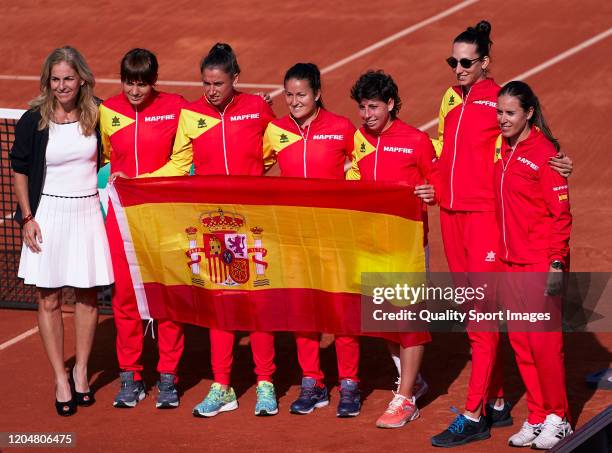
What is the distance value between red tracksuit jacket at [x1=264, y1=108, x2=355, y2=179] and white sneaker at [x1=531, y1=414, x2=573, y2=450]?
2210 mm

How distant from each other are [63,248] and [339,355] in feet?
6.93

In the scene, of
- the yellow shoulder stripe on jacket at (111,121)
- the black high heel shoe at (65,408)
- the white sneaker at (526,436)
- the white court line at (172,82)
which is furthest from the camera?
the white court line at (172,82)

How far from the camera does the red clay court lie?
888cm

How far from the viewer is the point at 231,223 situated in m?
9.04

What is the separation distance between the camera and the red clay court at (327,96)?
8.88 m

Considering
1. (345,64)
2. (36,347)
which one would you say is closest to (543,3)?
(345,64)

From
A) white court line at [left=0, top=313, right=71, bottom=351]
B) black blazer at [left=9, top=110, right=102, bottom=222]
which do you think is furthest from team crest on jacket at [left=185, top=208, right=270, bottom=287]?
white court line at [left=0, top=313, right=71, bottom=351]

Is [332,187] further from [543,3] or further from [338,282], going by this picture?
[543,3]

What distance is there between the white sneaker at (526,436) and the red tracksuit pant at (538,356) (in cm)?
4

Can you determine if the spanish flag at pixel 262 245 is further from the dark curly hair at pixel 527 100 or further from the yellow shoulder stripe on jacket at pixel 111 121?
the dark curly hair at pixel 527 100

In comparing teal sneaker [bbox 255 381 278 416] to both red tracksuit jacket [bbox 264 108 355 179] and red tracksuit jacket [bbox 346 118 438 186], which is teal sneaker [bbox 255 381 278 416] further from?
red tracksuit jacket [bbox 346 118 438 186]

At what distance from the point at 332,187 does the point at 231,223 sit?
2.66 ft

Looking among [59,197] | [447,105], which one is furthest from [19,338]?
[447,105]
